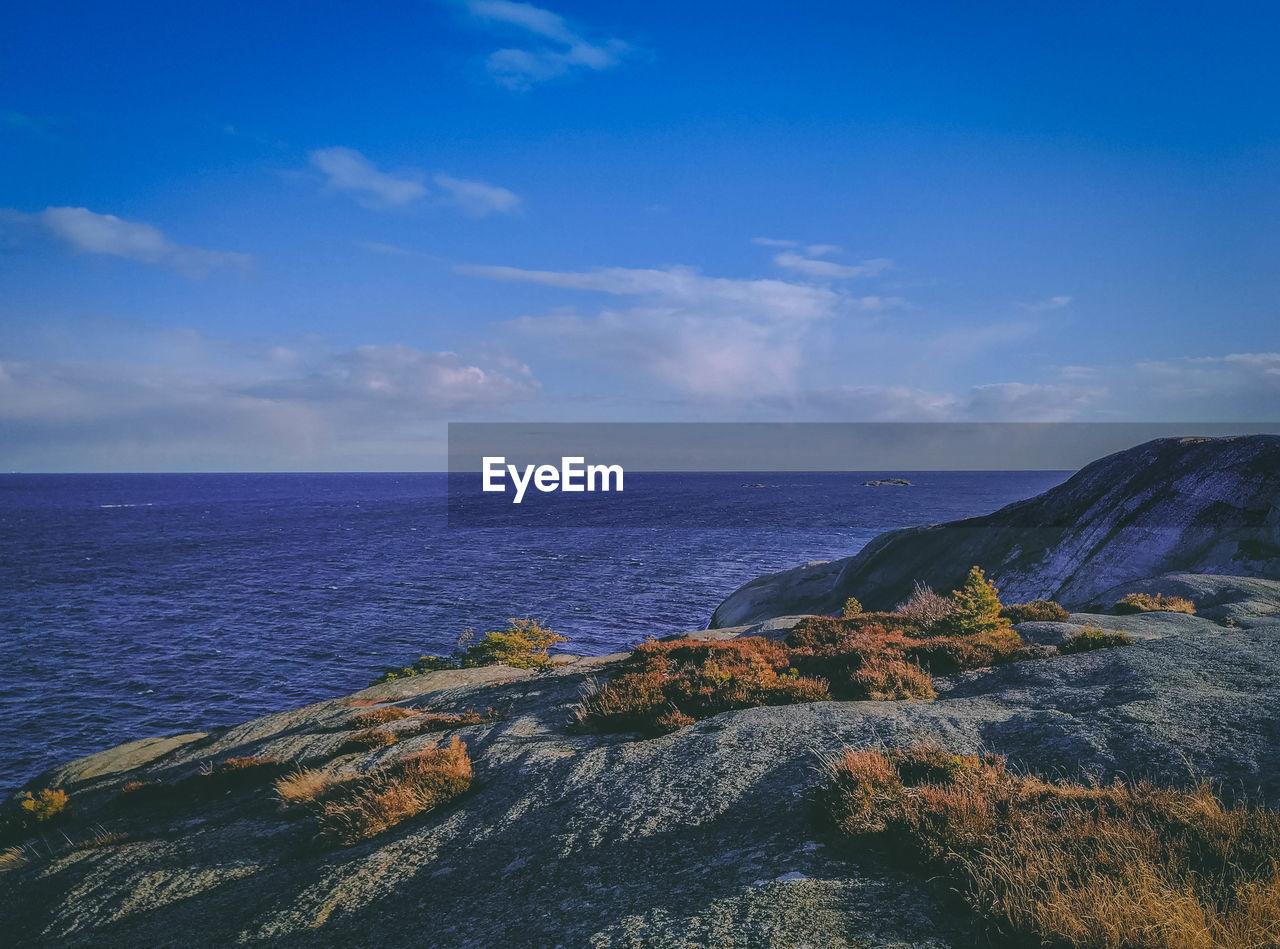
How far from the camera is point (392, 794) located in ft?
32.9

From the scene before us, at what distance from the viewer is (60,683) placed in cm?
3778

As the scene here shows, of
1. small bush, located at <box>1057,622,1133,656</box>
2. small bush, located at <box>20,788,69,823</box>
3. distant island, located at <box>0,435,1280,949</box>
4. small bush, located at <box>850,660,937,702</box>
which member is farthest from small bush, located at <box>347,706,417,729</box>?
small bush, located at <box>1057,622,1133,656</box>

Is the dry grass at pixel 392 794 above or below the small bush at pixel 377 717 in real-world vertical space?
above

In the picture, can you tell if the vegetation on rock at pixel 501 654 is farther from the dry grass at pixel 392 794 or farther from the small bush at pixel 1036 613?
the small bush at pixel 1036 613

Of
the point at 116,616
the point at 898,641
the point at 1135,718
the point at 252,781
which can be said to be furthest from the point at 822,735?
the point at 116,616

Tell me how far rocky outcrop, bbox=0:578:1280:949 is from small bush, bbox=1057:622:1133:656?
39 cm

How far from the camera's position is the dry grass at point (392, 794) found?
966 cm

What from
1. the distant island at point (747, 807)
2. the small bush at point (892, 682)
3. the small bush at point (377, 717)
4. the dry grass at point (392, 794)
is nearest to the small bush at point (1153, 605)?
the distant island at point (747, 807)

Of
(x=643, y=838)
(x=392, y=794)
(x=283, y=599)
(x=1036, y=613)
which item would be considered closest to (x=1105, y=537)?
(x=1036, y=613)

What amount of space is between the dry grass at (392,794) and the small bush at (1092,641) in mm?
13263

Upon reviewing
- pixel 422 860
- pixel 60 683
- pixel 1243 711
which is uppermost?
pixel 1243 711

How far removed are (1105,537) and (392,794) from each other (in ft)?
117

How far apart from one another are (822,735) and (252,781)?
12.1m

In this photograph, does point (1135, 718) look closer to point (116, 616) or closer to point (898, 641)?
point (898, 641)
